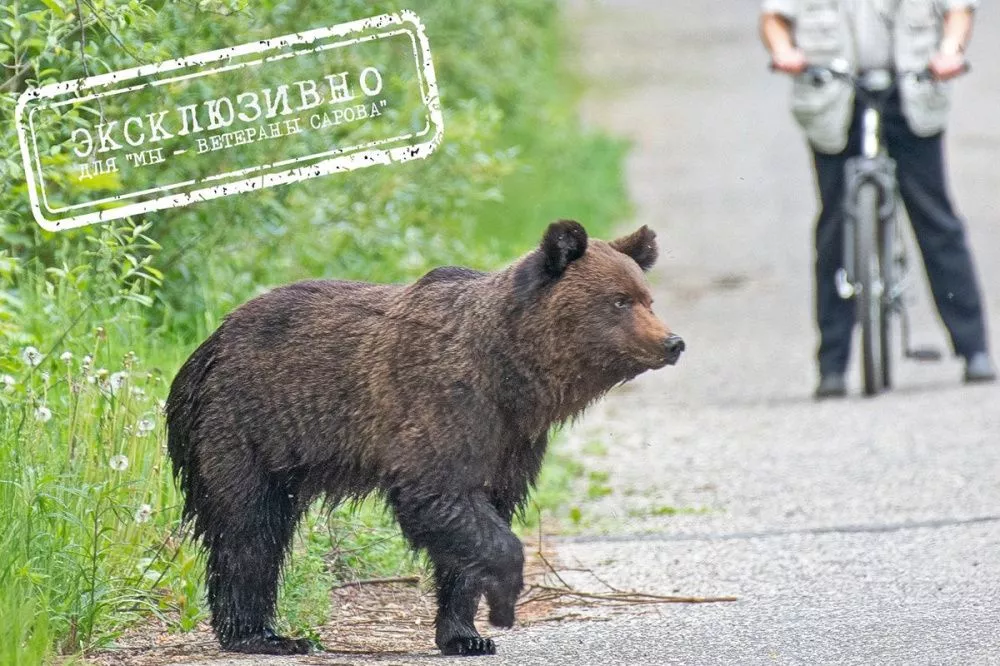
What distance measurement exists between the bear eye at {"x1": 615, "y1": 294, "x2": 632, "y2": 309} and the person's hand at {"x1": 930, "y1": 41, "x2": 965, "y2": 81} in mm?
4740

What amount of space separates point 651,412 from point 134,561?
4.88m

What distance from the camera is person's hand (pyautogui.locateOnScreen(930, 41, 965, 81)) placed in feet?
30.8

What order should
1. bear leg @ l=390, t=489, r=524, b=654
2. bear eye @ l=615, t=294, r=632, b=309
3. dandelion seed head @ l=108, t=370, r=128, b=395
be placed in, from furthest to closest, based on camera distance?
dandelion seed head @ l=108, t=370, r=128, b=395
bear eye @ l=615, t=294, r=632, b=309
bear leg @ l=390, t=489, r=524, b=654

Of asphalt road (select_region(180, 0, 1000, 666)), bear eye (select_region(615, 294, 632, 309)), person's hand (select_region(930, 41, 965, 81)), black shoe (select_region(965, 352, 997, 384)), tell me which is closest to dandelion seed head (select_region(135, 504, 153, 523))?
asphalt road (select_region(180, 0, 1000, 666))

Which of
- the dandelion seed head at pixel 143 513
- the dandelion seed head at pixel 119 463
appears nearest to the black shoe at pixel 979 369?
the dandelion seed head at pixel 143 513

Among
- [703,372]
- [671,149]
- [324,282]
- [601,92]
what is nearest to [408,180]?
[703,372]

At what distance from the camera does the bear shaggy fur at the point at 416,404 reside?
5.12 metres

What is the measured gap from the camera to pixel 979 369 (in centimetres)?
1004

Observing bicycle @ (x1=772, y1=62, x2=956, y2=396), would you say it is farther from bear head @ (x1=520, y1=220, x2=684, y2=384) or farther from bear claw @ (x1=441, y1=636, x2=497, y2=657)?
bear claw @ (x1=441, y1=636, x2=497, y2=657)

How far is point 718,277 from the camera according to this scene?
47.5 ft

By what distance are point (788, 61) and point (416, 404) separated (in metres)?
5.05

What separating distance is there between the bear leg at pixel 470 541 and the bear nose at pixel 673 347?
2.16ft
